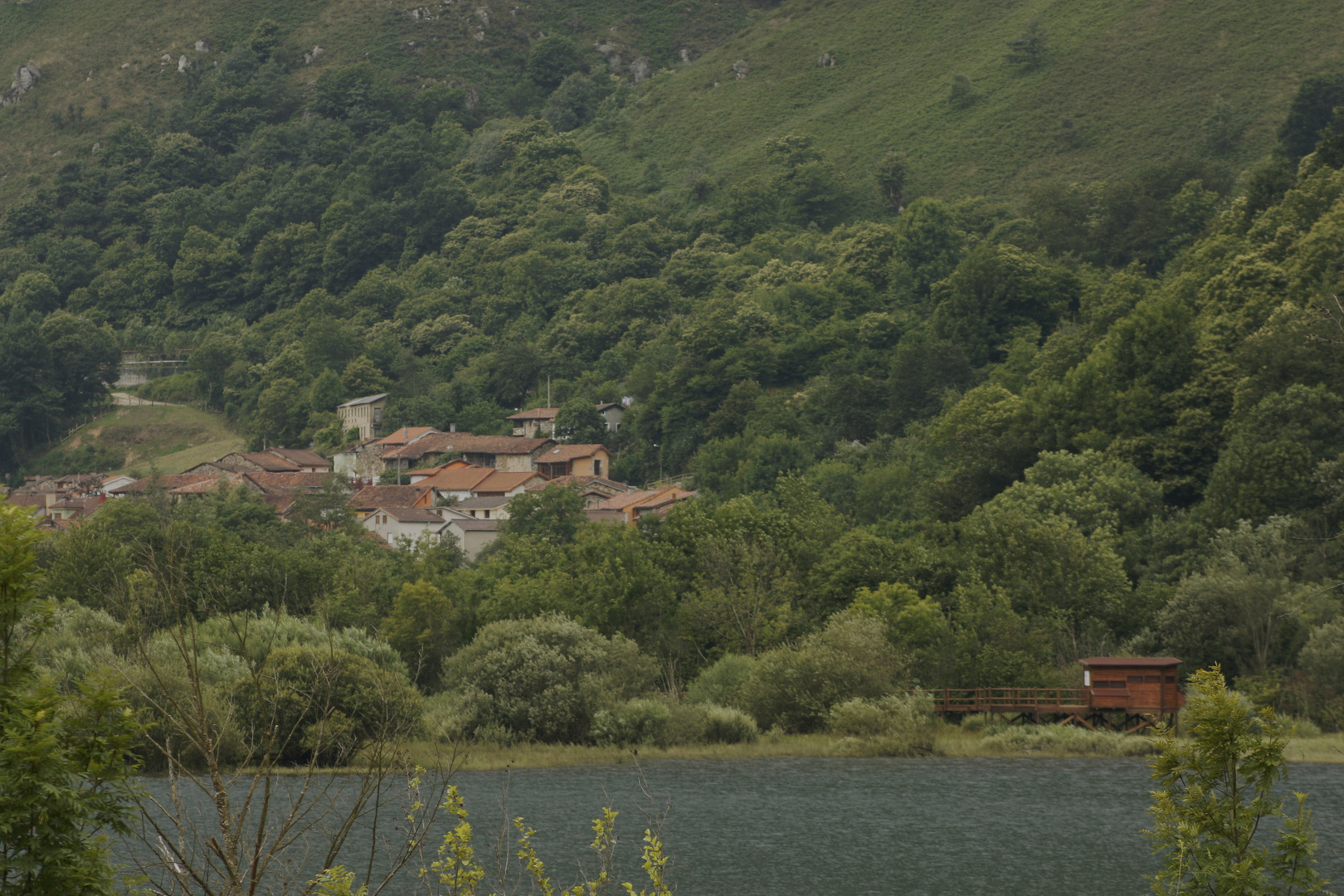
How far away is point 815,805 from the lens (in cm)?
4000

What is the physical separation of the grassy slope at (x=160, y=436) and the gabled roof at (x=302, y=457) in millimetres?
14840

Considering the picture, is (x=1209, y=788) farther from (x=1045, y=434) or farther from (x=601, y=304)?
(x=601, y=304)

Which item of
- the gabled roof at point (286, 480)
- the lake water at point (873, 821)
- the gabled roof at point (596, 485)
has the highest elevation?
the gabled roof at point (286, 480)

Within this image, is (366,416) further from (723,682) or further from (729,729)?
(729,729)

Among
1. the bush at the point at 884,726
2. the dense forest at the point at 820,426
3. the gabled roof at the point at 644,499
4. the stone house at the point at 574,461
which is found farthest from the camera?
the stone house at the point at 574,461

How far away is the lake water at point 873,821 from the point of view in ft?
106

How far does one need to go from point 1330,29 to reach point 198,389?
130 m

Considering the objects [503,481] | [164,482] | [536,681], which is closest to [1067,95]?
[503,481]

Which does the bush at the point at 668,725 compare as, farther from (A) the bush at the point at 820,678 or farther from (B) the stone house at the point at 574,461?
(B) the stone house at the point at 574,461

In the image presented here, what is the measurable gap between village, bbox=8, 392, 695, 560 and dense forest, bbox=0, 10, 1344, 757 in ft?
13.5

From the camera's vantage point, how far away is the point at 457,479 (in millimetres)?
111562

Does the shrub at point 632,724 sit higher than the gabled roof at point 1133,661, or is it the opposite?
the gabled roof at point 1133,661

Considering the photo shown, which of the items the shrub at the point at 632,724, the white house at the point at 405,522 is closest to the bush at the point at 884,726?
the shrub at the point at 632,724

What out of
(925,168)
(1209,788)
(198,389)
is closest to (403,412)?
(198,389)
